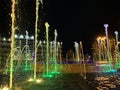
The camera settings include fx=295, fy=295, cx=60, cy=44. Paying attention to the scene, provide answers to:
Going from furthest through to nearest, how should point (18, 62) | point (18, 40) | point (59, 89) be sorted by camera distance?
point (18, 40), point (18, 62), point (59, 89)

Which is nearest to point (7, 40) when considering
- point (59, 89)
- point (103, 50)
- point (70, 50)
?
point (70, 50)

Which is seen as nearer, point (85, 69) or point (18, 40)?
point (85, 69)

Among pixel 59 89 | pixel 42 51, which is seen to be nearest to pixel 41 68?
pixel 59 89

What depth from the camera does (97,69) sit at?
143 feet

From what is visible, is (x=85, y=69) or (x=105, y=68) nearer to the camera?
(x=85, y=69)

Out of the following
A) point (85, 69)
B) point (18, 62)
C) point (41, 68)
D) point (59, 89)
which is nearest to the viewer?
point (59, 89)

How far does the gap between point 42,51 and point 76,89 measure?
9397cm

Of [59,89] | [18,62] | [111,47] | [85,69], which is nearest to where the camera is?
[59,89]

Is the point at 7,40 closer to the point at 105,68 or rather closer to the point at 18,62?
the point at 18,62

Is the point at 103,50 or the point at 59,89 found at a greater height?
the point at 103,50

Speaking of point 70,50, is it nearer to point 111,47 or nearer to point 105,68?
point 111,47

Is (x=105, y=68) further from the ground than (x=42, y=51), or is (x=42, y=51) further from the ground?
(x=42, y=51)

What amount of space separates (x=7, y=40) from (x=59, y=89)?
9828cm

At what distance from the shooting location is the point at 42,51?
11169 cm
